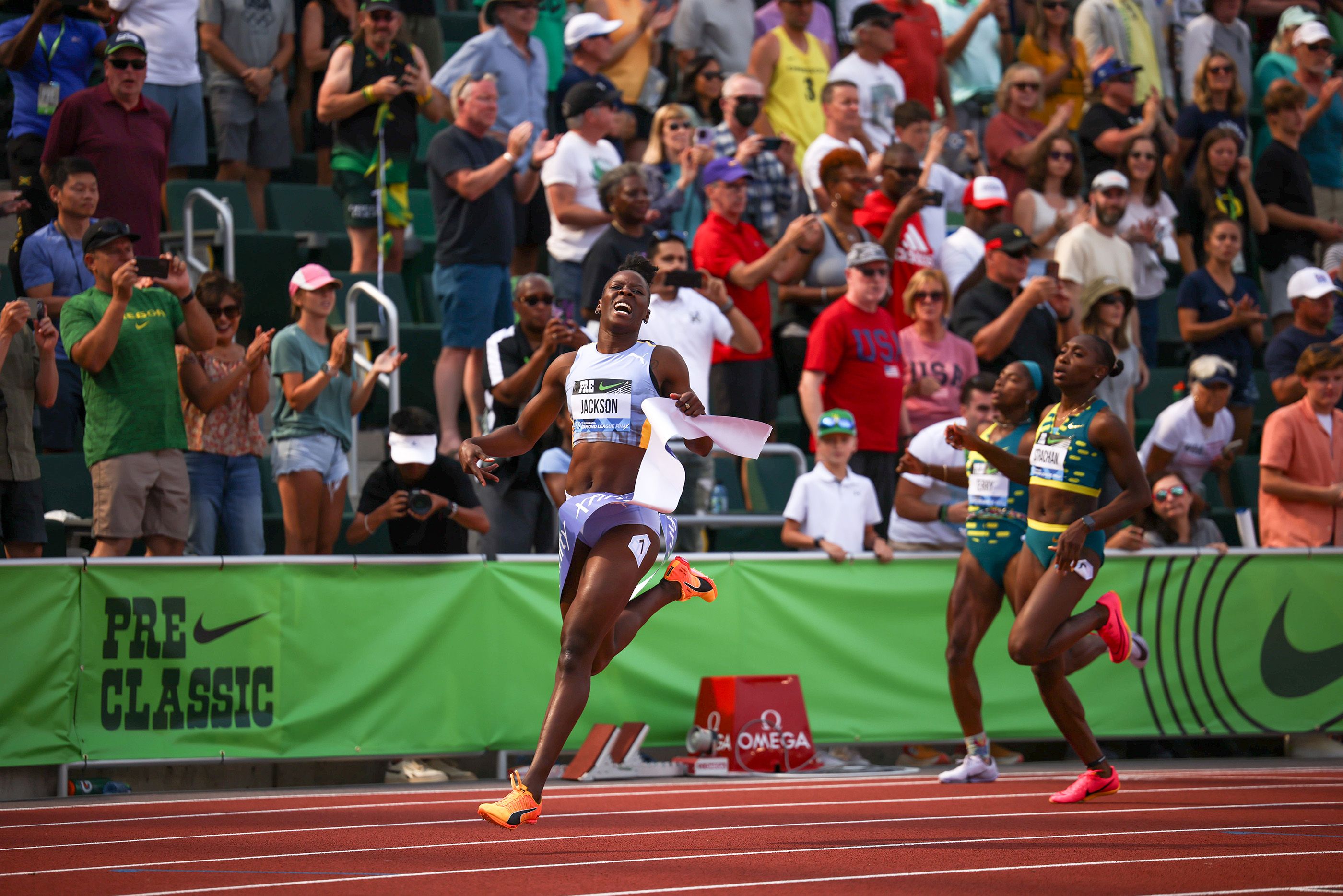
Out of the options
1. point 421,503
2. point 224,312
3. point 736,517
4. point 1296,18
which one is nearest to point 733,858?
point 421,503

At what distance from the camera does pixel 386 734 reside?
31.7ft

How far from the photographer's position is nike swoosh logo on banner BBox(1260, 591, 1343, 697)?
11.3 meters

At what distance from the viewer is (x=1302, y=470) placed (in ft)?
38.2

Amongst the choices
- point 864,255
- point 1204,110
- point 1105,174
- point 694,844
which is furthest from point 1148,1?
point 694,844

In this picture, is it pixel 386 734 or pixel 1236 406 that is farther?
pixel 1236 406

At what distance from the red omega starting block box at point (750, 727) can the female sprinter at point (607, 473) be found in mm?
2545

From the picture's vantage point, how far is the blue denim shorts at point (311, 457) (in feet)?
32.5

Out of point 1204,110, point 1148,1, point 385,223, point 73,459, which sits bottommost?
point 73,459

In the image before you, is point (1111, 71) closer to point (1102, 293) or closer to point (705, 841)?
point (1102, 293)

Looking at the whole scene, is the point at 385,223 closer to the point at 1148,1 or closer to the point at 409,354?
the point at 409,354

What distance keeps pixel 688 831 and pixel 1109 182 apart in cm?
799

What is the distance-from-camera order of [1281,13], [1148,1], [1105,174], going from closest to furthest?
[1105,174], [1148,1], [1281,13]

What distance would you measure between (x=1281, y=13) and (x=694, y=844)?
15069mm

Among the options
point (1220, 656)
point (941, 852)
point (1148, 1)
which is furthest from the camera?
point (1148, 1)
